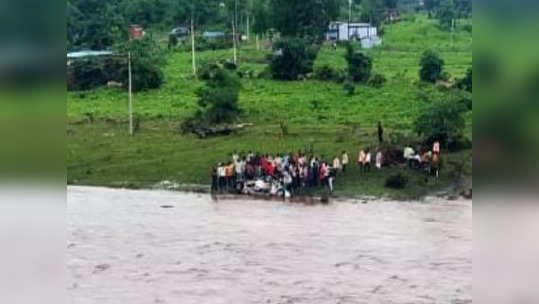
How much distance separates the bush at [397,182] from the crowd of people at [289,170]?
71cm

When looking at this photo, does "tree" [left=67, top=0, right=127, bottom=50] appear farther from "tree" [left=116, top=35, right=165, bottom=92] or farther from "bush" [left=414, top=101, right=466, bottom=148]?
"bush" [left=414, top=101, right=466, bottom=148]

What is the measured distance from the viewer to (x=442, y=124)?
19938 millimetres

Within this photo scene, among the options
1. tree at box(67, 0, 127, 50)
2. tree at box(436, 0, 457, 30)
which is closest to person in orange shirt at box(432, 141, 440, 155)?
tree at box(67, 0, 127, 50)

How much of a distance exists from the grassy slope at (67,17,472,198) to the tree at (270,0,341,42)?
71.1 inches

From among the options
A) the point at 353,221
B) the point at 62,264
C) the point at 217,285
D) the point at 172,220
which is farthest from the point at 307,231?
the point at 62,264

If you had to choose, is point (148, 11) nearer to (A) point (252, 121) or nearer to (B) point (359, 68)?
(B) point (359, 68)

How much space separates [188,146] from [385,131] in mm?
4903

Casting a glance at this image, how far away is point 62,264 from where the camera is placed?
2.81 meters

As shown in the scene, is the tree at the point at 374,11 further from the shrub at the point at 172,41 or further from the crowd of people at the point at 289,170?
the crowd of people at the point at 289,170

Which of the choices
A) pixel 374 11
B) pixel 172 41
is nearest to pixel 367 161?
pixel 172 41

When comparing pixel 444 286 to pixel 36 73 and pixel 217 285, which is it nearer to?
Result: pixel 217 285

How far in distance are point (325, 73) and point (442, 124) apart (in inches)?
443

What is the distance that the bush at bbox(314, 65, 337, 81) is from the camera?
30516mm

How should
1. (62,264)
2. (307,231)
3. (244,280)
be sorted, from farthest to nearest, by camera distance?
(307,231)
(244,280)
(62,264)
